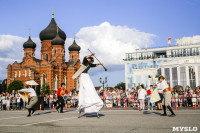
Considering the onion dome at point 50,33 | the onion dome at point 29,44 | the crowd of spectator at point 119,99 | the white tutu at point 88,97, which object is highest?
the onion dome at point 50,33

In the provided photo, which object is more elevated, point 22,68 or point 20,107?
point 22,68

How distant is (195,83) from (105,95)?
3532cm

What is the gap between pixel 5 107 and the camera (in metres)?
22.5

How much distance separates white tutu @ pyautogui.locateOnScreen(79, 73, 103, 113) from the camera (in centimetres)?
909

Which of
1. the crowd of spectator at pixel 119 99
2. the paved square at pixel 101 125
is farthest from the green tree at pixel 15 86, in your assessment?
the paved square at pixel 101 125

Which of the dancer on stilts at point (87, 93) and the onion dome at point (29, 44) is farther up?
the onion dome at point (29, 44)

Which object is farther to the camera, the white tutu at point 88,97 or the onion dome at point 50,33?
the onion dome at point 50,33

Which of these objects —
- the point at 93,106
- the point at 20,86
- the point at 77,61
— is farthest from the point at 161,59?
the point at 93,106

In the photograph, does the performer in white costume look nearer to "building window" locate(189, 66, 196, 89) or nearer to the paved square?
the paved square

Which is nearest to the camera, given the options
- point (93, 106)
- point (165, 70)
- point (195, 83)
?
point (93, 106)

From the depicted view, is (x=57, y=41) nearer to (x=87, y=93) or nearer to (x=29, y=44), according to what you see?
(x=29, y=44)

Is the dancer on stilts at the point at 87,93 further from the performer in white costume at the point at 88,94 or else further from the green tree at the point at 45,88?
the green tree at the point at 45,88

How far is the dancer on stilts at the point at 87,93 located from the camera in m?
9.09

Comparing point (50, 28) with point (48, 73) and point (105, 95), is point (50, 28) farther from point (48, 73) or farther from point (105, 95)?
point (105, 95)
